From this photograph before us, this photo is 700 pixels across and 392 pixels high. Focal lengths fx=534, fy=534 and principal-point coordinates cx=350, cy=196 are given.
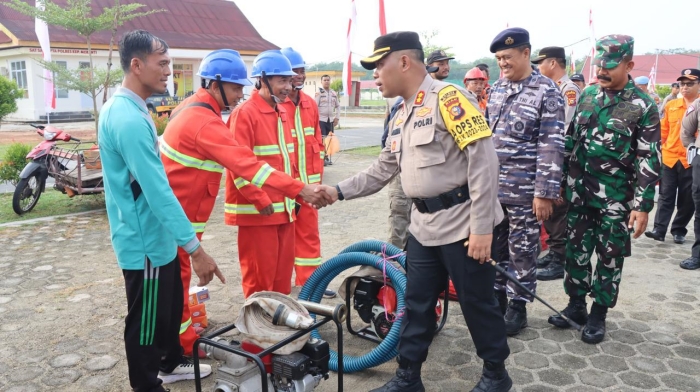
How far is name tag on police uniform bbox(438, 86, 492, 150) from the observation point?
266 centimetres

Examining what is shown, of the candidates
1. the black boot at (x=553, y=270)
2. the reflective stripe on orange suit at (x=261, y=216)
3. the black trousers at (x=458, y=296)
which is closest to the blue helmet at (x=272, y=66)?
the reflective stripe on orange suit at (x=261, y=216)

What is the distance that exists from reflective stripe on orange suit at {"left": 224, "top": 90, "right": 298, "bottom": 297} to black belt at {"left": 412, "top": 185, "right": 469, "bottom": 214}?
1.19 metres

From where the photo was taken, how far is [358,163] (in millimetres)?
13656

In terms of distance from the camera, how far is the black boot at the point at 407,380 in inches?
121

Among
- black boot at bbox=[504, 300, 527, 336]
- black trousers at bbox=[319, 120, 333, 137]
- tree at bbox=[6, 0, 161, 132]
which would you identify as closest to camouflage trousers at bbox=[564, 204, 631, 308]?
black boot at bbox=[504, 300, 527, 336]

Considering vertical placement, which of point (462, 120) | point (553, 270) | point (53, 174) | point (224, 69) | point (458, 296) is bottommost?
point (553, 270)

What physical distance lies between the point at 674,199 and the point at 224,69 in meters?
5.99

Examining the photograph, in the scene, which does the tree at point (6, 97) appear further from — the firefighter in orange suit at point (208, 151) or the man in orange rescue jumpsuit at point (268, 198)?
the firefighter in orange suit at point (208, 151)

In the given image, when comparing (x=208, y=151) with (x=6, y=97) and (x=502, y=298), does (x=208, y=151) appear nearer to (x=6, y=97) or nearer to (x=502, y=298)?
(x=502, y=298)

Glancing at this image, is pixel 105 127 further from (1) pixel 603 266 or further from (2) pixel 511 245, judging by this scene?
(1) pixel 603 266

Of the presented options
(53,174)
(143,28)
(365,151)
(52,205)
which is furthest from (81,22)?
(143,28)

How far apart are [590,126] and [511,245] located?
1015 millimetres

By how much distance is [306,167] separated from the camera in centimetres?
465

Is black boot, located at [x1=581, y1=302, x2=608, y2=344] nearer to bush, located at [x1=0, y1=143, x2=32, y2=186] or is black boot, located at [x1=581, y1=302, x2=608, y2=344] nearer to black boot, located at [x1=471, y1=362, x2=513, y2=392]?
black boot, located at [x1=471, y1=362, x2=513, y2=392]
